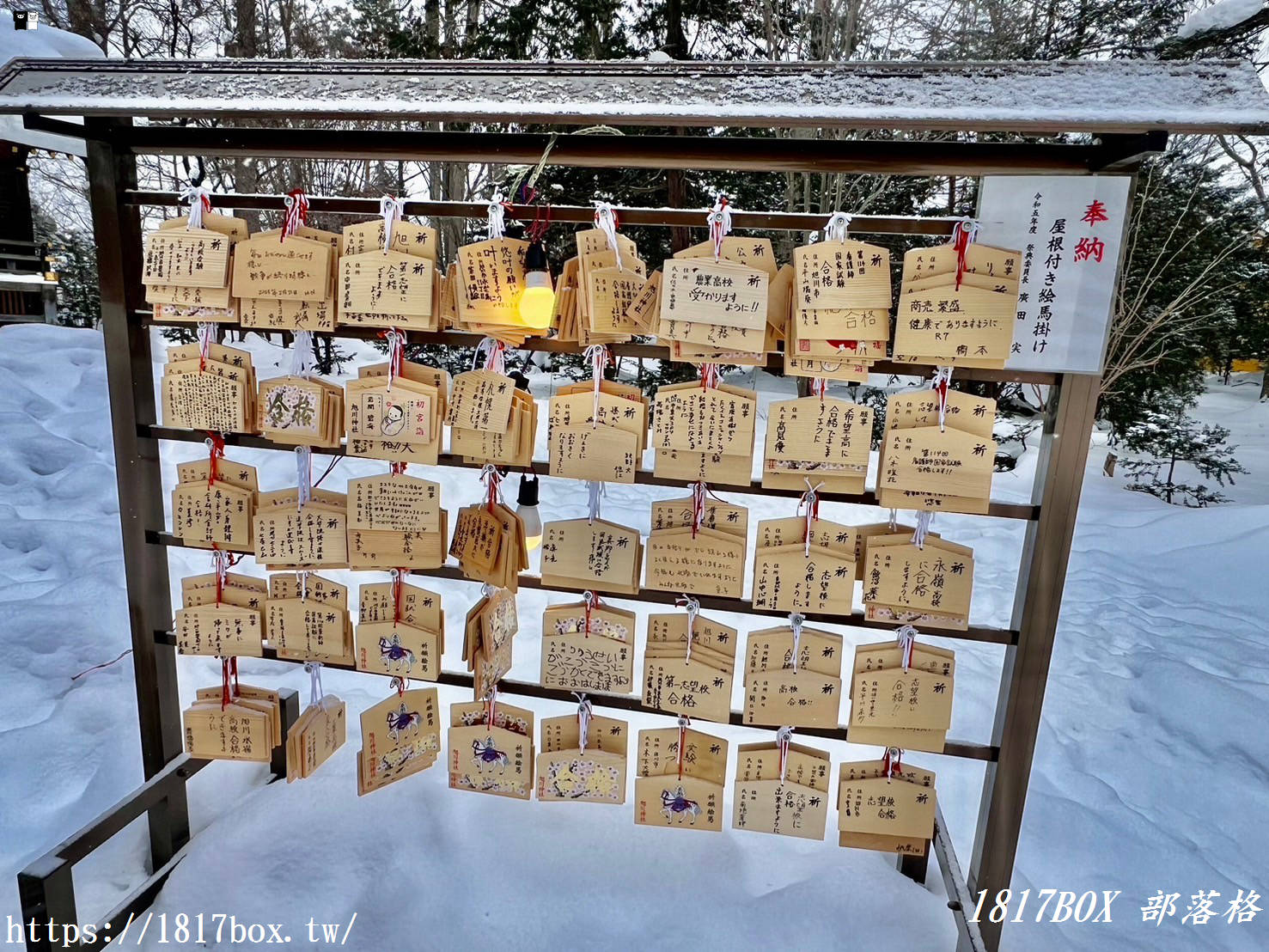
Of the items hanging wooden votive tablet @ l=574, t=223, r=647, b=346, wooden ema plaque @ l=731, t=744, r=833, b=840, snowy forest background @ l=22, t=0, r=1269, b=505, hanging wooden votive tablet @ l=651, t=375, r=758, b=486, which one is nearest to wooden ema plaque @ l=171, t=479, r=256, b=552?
hanging wooden votive tablet @ l=574, t=223, r=647, b=346

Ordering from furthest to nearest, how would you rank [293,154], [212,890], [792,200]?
[792,200], [212,890], [293,154]

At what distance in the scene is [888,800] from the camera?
214cm

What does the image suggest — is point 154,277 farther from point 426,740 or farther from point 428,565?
point 426,740

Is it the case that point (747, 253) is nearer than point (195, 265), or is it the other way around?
point (747, 253)

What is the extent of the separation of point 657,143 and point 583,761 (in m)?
1.85

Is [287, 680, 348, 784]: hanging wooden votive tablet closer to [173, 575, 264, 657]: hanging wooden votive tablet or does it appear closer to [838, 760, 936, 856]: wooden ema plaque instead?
[173, 575, 264, 657]: hanging wooden votive tablet

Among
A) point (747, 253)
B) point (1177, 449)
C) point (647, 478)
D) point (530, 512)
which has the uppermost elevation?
point (747, 253)

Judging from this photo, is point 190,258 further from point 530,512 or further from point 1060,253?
point 1060,253

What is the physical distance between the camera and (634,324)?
1.91 metres

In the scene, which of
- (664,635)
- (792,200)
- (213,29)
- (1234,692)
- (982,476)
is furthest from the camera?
(213,29)

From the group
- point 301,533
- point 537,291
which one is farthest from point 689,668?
point 301,533

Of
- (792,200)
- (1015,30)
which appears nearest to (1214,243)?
(1015,30)

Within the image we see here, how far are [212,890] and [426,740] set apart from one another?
84 centimetres

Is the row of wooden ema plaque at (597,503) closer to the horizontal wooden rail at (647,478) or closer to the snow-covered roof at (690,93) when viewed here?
the horizontal wooden rail at (647,478)
